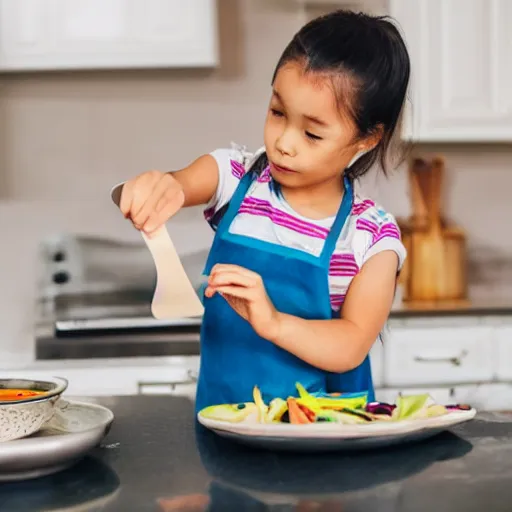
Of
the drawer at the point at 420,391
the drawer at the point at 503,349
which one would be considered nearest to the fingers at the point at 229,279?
A: the drawer at the point at 420,391

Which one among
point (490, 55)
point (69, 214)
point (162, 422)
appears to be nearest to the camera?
point (162, 422)

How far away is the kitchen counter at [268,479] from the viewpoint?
622 mm

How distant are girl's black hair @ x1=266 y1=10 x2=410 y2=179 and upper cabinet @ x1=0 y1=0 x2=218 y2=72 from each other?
4.63 feet

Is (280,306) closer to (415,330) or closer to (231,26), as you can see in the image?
(415,330)

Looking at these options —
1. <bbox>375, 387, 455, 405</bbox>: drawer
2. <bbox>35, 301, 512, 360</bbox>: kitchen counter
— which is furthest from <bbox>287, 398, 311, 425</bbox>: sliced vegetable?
<bbox>375, 387, 455, 405</bbox>: drawer

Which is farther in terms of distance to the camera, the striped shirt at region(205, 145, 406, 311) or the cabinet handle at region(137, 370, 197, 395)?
the cabinet handle at region(137, 370, 197, 395)

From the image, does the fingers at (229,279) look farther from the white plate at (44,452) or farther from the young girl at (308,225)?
the white plate at (44,452)

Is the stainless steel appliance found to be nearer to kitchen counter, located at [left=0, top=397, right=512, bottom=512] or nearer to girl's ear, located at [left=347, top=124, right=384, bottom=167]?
girl's ear, located at [left=347, top=124, right=384, bottom=167]

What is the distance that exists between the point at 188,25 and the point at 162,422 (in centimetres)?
168

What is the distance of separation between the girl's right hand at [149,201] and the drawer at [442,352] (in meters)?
1.57

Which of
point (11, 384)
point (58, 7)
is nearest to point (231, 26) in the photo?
point (58, 7)

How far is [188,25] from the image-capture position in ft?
7.73

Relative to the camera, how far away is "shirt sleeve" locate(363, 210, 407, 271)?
3.33 ft

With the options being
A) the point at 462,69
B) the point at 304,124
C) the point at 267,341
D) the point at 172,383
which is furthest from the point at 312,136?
the point at 462,69
